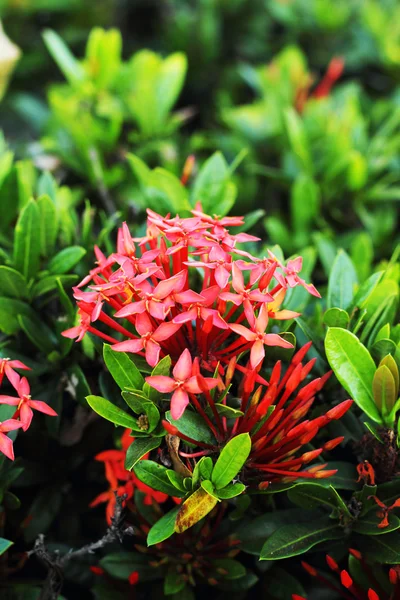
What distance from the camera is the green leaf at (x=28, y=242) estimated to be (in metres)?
1.23

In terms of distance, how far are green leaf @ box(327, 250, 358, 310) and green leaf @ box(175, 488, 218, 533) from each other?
1.47 ft

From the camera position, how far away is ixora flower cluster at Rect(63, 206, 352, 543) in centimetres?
91

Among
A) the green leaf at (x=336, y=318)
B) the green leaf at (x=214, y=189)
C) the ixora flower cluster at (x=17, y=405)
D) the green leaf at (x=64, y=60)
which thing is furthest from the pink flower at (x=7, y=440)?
the green leaf at (x=64, y=60)

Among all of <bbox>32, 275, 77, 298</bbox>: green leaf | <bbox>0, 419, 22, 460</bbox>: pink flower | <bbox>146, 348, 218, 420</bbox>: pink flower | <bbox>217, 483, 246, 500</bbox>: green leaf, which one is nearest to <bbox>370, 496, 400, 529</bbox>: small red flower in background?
<bbox>217, 483, 246, 500</bbox>: green leaf

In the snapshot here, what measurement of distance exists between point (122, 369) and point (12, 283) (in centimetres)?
36

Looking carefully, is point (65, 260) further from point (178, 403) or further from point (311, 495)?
point (311, 495)

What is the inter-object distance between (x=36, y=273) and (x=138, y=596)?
2.24 ft

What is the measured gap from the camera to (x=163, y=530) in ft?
3.14

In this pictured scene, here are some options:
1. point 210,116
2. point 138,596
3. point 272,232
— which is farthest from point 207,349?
point 210,116

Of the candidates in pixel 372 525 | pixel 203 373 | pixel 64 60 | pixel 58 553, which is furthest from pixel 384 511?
pixel 64 60

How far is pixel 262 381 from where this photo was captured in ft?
3.12

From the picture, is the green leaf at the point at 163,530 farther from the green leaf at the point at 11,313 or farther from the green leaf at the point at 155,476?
the green leaf at the point at 11,313

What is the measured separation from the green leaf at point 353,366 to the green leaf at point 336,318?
8 centimetres

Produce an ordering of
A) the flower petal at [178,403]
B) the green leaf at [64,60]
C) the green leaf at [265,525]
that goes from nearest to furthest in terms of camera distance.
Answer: the flower petal at [178,403] → the green leaf at [265,525] → the green leaf at [64,60]
